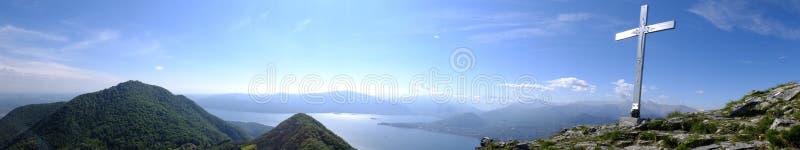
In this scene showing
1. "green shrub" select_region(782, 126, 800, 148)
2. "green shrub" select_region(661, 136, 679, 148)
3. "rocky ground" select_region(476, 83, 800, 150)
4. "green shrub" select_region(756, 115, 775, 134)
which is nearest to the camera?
"green shrub" select_region(782, 126, 800, 148)

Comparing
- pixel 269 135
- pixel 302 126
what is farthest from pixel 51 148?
pixel 302 126

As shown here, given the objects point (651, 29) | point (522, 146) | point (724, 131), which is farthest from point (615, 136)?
point (651, 29)

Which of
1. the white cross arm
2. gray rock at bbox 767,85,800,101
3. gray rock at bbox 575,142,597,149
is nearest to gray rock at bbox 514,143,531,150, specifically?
gray rock at bbox 575,142,597,149

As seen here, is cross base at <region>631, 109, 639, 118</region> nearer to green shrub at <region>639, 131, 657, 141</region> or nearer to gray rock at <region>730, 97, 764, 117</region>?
gray rock at <region>730, 97, 764, 117</region>

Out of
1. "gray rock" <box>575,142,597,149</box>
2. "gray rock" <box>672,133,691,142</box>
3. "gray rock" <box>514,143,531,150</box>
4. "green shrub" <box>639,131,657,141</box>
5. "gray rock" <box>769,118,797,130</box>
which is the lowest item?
"gray rock" <box>514,143,531,150</box>

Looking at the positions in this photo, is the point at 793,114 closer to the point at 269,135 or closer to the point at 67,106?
the point at 269,135

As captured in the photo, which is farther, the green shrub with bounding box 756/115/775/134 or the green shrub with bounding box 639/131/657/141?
the green shrub with bounding box 639/131/657/141

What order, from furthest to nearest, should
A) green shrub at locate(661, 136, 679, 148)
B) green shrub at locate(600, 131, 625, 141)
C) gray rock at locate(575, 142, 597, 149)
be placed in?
1. green shrub at locate(600, 131, 625, 141)
2. gray rock at locate(575, 142, 597, 149)
3. green shrub at locate(661, 136, 679, 148)
